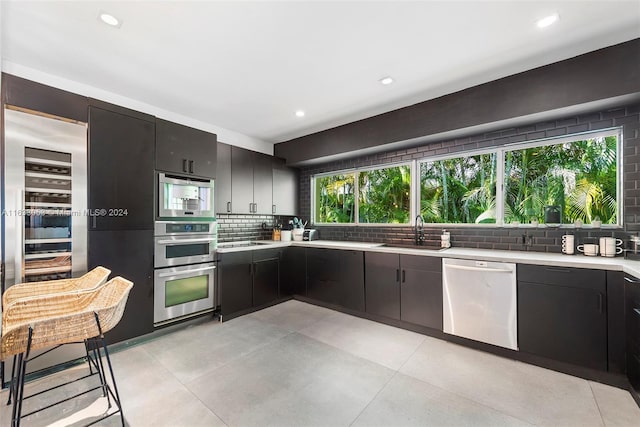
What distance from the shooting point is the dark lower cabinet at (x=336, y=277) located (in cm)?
373

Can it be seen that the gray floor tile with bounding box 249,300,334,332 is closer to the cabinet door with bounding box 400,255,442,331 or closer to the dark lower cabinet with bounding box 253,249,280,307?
the dark lower cabinet with bounding box 253,249,280,307

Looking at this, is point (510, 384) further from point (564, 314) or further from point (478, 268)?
point (478, 268)

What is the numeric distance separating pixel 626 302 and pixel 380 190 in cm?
275

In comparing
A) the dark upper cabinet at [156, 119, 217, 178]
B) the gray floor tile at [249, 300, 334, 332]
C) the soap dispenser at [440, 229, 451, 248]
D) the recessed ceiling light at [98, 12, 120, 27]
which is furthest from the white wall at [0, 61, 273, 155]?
the soap dispenser at [440, 229, 451, 248]

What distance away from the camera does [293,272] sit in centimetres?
445

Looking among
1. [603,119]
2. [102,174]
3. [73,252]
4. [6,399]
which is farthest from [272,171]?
[603,119]

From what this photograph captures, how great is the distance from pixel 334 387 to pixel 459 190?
263 centimetres

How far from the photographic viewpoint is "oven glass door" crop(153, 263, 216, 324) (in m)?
3.14

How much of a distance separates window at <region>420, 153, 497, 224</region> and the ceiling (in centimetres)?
90

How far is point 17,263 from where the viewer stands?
2.30m

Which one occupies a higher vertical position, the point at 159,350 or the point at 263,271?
the point at 263,271

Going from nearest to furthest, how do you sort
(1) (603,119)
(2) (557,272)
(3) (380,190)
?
(2) (557,272) → (1) (603,119) → (3) (380,190)

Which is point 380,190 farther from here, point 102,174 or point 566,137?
point 102,174

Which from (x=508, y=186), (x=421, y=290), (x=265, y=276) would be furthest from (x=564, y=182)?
(x=265, y=276)
